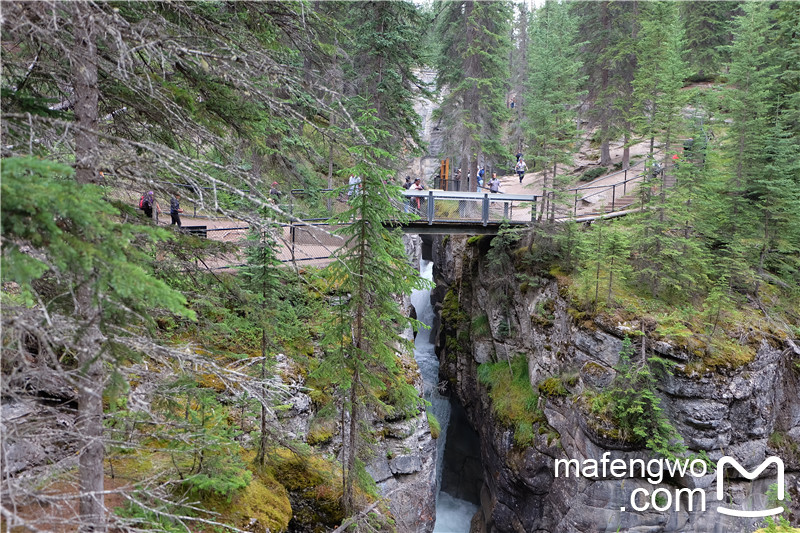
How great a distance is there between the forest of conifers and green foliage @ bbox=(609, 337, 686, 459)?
145cm

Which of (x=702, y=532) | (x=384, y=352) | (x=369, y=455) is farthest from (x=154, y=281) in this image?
(x=702, y=532)

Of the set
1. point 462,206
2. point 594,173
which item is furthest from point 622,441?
point 594,173

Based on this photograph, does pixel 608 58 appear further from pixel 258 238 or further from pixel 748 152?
pixel 258 238

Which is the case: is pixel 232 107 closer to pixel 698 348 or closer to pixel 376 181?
pixel 376 181

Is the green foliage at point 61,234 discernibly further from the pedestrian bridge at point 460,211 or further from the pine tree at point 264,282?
the pedestrian bridge at point 460,211

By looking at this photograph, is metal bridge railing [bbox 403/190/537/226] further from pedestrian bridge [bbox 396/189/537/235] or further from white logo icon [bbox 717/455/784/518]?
white logo icon [bbox 717/455/784/518]

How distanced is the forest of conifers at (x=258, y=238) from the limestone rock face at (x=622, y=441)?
0.87m

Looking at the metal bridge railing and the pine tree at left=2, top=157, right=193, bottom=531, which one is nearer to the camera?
the pine tree at left=2, top=157, right=193, bottom=531

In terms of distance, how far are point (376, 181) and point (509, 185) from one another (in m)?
25.2

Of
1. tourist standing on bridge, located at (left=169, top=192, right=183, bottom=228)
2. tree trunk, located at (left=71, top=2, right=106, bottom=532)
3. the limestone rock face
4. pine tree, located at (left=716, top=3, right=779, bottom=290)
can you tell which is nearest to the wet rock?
the limestone rock face

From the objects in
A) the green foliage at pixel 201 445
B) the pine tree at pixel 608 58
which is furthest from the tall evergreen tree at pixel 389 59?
the green foliage at pixel 201 445

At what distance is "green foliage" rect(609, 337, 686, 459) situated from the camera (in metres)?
13.3

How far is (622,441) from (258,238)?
11.7 m

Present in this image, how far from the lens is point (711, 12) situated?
30.2 meters
